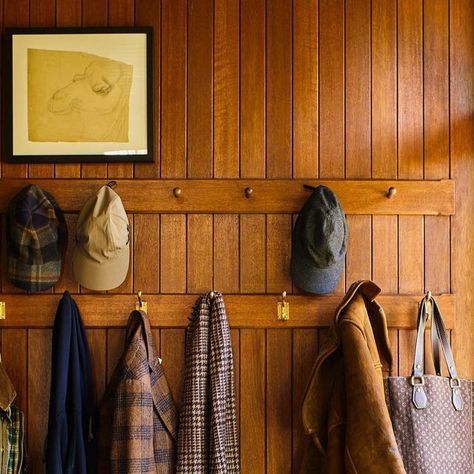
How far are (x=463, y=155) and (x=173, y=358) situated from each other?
1079mm

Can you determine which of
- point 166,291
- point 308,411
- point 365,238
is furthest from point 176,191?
point 308,411

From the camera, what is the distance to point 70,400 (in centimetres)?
176

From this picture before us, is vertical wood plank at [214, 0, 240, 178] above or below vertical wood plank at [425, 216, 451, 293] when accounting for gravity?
above

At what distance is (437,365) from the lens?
1839mm

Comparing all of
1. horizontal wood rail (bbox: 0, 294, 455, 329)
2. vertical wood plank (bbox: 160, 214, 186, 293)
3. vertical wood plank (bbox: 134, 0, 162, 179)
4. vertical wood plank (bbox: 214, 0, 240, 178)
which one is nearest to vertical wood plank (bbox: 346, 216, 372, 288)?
horizontal wood rail (bbox: 0, 294, 455, 329)

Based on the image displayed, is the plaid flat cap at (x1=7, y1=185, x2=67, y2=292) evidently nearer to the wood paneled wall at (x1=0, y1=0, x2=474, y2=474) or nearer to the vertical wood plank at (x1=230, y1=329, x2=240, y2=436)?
the wood paneled wall at (x1=0, y1=0, x2=474, y2=474)

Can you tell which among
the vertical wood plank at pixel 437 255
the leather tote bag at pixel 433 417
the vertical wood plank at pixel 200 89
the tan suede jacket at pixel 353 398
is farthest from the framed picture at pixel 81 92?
the leather tote bag at pixel 433 417

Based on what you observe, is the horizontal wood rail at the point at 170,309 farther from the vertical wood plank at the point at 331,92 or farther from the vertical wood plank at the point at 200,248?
the vertical wood plank at the point at 331,92

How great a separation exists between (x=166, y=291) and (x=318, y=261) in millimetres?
464

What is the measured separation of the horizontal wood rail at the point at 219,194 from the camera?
6.15 feet

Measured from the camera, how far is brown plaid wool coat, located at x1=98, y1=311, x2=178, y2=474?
171 cm

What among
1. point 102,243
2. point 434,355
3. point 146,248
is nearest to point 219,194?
point 146,248

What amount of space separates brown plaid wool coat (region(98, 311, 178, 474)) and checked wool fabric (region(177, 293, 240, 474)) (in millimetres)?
53

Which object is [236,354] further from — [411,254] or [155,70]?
[155,70]
